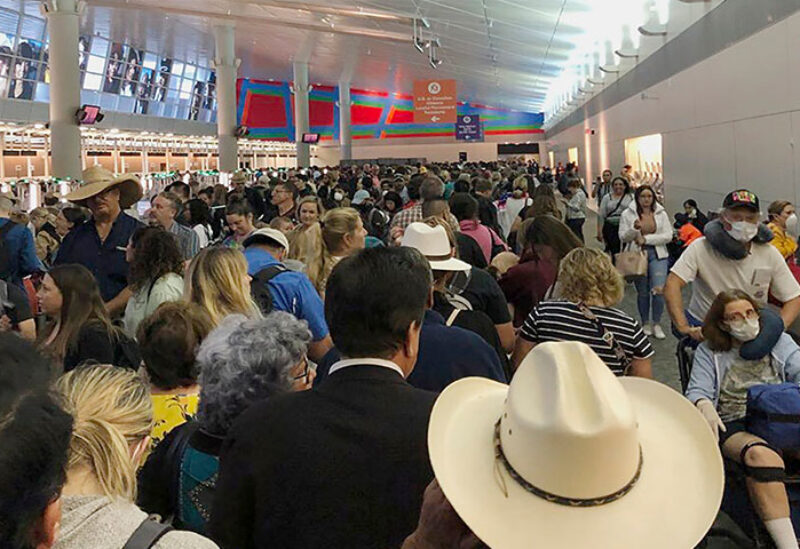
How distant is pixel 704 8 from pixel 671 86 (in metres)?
3.17

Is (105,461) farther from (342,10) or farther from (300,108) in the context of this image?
(300,108)

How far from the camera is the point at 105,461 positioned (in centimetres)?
177

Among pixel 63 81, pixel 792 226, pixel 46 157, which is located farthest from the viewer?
pixel 46 157

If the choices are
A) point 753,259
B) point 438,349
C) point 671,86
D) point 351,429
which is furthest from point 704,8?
point 351,429

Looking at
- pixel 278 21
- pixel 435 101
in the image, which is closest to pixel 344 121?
pixel 435 101

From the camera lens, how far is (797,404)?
377 cm

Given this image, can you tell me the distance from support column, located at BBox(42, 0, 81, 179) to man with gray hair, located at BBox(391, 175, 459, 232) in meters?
13.8

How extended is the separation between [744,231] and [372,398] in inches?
146

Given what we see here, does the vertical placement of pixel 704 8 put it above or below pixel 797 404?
above

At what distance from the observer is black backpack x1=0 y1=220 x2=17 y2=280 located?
6375 mm

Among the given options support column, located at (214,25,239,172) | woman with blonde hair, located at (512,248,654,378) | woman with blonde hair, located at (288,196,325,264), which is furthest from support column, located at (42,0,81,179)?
woman with blonde hair, located at (512,248,654,378)

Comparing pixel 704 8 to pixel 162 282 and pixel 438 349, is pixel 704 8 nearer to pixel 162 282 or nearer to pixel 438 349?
pixel 162 282

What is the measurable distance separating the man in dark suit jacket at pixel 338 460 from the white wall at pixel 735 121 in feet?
25.5

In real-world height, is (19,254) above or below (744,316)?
above
